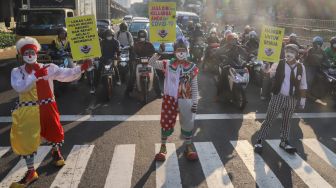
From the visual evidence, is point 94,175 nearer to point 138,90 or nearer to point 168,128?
point 168,128

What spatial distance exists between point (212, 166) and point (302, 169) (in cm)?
142

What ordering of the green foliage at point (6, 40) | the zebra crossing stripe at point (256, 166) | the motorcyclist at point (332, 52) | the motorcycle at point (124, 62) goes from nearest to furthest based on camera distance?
the zebra crossing stripe at point (256, 166) < the motorcyclist at point (332, 52) < the motorcycle at point (124, 62) < the green foliage at point (6, 40)

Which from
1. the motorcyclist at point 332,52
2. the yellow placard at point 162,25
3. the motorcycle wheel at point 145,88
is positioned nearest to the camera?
the yellow placard at point 162,25

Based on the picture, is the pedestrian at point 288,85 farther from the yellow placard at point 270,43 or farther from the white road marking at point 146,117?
the white road marking at point 146,117

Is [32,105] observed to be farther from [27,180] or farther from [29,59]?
[27,180]

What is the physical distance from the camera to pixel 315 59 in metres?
10.7

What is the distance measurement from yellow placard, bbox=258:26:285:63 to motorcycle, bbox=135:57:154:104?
11.4 ft

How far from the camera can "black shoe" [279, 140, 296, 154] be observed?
22.3 feet

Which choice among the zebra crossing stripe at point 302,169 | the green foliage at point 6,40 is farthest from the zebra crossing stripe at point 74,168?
the green foliage at point 6,40

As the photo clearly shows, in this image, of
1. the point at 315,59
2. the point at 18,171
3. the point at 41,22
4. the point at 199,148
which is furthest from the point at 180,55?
→ the point at 41,22

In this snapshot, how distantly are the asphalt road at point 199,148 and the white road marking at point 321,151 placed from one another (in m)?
0.02

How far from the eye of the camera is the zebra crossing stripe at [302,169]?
18.4 feet

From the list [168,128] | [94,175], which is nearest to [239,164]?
[168,128]

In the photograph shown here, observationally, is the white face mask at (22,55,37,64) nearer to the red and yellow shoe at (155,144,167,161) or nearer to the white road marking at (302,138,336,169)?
the red and yellow shoe at (155,144,167,161)
